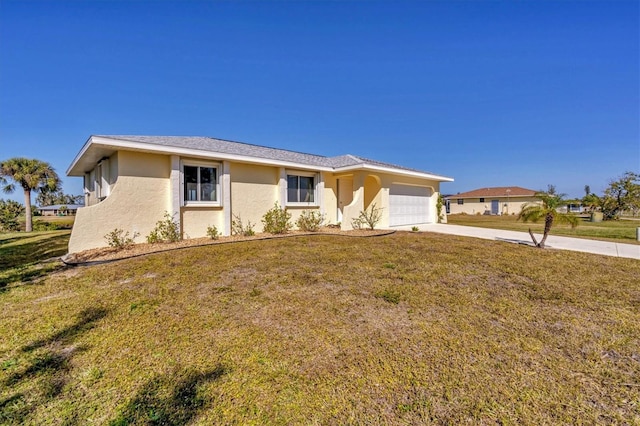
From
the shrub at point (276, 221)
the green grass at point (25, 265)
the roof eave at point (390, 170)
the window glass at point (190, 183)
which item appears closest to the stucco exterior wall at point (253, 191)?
the shrub at point (276, 221)

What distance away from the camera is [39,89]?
13195mm

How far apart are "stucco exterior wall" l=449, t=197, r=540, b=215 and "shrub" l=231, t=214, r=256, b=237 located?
1541 inches

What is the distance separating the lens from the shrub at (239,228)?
11.6 m

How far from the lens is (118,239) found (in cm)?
920

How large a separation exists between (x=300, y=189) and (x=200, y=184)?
4.97 metres

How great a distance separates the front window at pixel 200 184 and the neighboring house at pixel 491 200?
41371 mm

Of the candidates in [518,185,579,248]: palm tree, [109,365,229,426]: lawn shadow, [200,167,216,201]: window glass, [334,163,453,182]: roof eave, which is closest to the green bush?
[200,167,216,201]: window glass

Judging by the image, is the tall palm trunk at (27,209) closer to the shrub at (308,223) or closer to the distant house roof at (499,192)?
the shrub at (308,223)

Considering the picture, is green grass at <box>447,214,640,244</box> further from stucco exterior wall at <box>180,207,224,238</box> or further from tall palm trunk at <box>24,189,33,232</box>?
tall palm trunk at <box>24,189,33,232</box>

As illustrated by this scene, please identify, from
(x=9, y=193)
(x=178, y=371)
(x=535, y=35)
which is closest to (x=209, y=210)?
(x=178, y=371)

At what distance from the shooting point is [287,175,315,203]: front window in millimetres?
13656

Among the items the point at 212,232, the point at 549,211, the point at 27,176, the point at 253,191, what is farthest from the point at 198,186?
the point at 27,176

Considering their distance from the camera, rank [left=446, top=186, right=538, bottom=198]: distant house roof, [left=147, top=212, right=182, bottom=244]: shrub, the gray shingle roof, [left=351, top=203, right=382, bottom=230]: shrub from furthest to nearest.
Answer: [left=446, top=186, right=538, bottom=198]: distant house roof → [left=351, top=203, right=382, bottom=230]: shrub → the gray shingle roof → [left=147, top=212, right=182, bottom=244]: shrub

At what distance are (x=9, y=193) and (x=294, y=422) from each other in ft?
113
